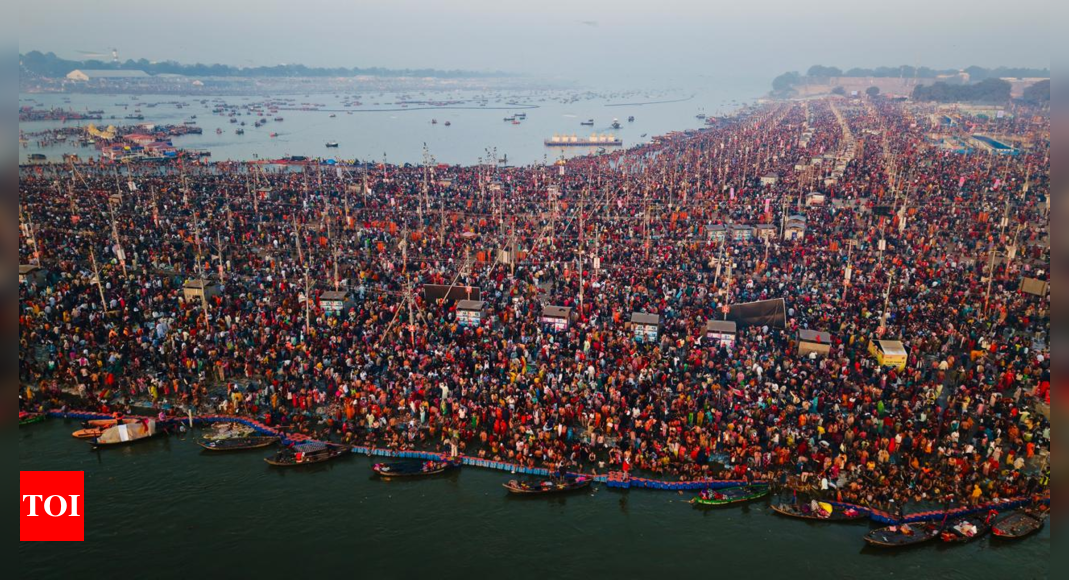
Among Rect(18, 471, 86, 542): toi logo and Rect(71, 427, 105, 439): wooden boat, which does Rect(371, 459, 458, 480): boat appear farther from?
Rect(71, 427, 105, 439): wooden boat

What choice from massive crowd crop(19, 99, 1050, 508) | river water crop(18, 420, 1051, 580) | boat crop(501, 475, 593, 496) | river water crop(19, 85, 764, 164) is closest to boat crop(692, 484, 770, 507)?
river water crop(18, 420, 1051, 580)

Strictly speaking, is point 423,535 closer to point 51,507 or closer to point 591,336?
point 51,507

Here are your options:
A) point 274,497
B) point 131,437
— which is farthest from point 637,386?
point 131,437

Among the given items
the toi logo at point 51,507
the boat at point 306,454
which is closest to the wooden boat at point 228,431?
the boat at point 306,454

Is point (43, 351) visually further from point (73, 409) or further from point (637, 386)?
point (637, 386)

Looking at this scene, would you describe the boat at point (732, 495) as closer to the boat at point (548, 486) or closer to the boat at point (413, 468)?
the boat at point (548, 486)

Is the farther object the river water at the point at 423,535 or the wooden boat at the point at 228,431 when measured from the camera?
the wooden boat at the point at 228,431
